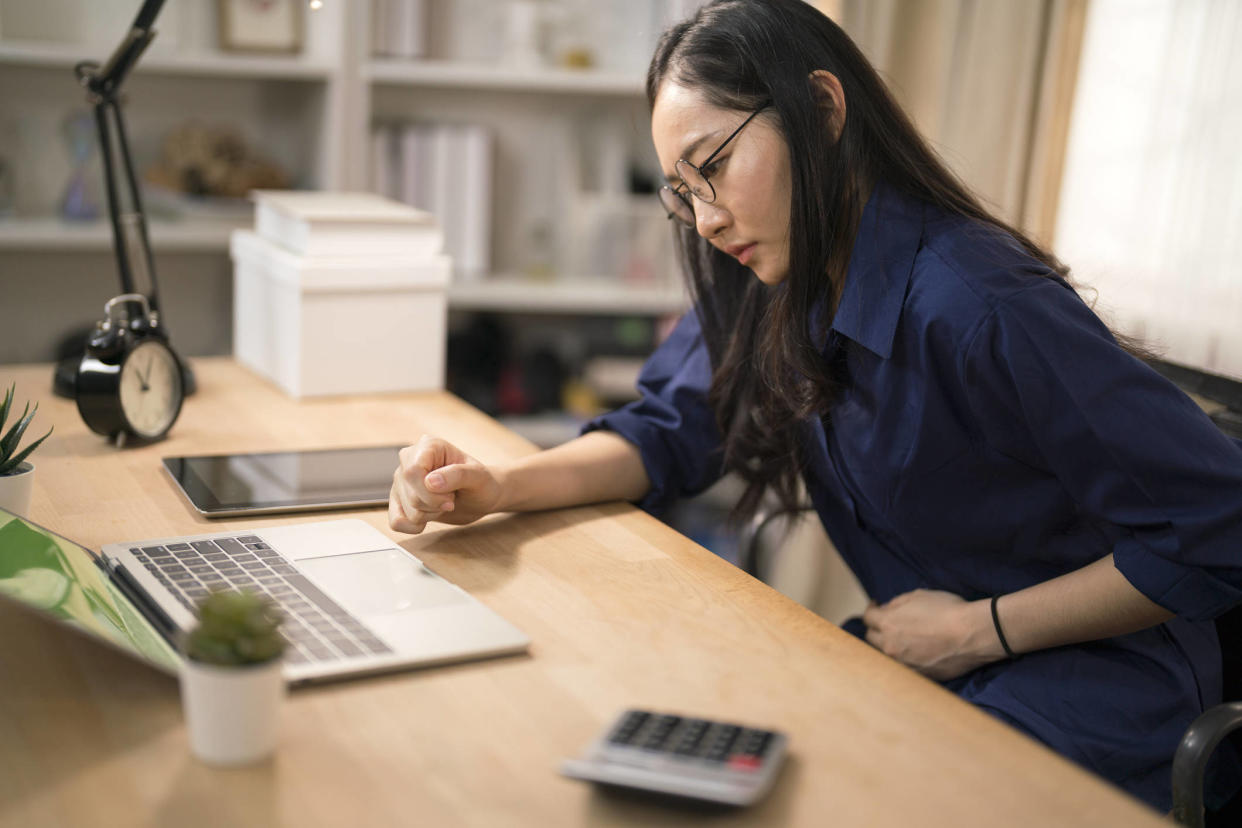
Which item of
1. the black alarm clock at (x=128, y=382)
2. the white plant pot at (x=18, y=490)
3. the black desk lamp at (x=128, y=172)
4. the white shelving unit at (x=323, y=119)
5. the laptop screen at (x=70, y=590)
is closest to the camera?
the laptop screen at (x=70, y=590)

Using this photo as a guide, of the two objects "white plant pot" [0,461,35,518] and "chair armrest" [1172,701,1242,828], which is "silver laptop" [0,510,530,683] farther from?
"chair armrest" [1172,701,1242,828]

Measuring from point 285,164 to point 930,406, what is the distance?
6.16 feet

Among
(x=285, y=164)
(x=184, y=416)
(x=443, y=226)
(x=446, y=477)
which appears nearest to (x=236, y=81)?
(x=285, y=164)

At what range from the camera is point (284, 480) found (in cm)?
127

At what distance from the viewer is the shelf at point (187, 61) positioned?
216cm

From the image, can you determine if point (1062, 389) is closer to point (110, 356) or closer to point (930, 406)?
point (930, 406)

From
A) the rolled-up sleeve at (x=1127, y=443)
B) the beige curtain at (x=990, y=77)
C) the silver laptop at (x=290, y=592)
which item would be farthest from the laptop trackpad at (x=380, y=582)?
the beige curtain at (x=990, y=77)

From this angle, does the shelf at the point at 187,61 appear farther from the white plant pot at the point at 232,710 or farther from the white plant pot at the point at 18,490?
the white plant pot at the point at 232,710

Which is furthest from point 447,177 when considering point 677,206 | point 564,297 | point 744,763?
point 744,763

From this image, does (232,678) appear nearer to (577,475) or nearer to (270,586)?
(270,586)

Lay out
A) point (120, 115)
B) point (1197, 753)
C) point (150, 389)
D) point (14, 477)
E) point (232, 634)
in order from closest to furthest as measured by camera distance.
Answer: point (232, 634) → point (1197, 753) → point (14, 477) → point (150, 389) → point (120, 115)

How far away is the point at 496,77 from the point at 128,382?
1.26 meters

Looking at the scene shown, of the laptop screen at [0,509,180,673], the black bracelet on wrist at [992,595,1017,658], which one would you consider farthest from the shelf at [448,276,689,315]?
the laptop screen at [0,509,180,673]

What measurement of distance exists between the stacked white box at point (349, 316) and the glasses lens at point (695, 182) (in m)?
0.64
